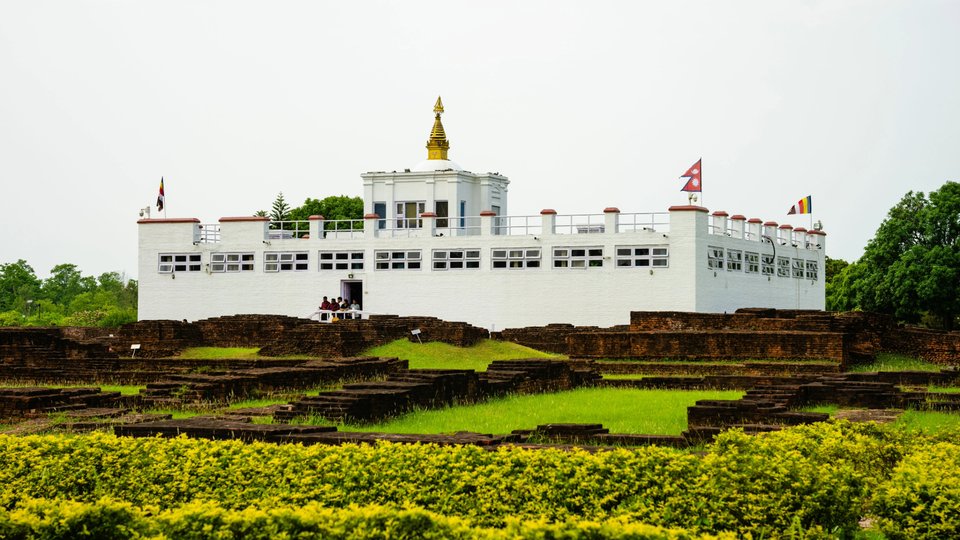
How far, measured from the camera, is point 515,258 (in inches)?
1575

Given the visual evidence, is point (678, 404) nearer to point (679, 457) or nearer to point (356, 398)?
point (356, 398)

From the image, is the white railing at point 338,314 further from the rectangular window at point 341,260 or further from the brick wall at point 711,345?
the brick wall at point 711,345

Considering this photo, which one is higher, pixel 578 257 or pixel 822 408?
pixel 578 257

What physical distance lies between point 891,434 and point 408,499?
4959mm

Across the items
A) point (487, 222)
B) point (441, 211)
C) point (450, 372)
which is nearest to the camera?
point (450, 372)

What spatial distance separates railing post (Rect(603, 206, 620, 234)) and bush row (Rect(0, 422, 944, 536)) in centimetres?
2829

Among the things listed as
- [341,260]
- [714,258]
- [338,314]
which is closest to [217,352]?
[338,314]

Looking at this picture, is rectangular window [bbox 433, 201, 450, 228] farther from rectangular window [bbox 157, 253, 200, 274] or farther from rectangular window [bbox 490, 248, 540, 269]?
rectangular window [bbox 157, 253, 200, 274]

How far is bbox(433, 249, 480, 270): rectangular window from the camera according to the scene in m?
40.5

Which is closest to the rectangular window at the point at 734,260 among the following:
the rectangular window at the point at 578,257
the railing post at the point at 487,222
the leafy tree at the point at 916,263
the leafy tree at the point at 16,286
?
the rectangular window at the point at 578,257

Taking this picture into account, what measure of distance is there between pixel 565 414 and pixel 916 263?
34793 mm

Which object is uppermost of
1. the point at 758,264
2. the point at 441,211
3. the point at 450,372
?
the point at 441,211

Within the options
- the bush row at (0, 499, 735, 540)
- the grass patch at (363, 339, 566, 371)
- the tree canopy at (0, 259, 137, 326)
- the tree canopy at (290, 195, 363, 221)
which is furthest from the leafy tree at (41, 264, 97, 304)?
the bush row at (0, 499, 735, 540)

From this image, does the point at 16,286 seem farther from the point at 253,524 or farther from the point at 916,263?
the point at 253,524
